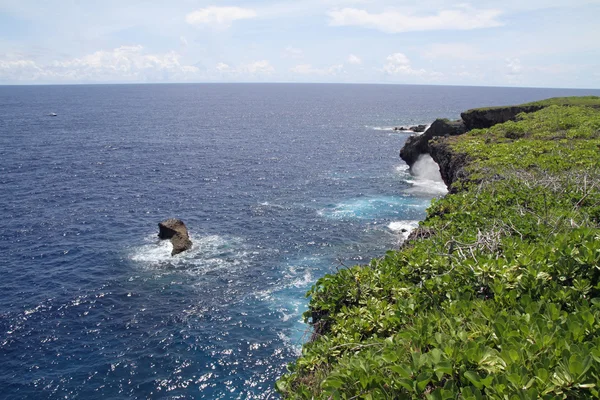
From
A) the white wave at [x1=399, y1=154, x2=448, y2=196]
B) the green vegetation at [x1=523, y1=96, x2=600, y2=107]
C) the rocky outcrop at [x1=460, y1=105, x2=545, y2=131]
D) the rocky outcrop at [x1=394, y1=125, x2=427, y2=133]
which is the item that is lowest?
the white wave at [x1=399, y1=154, x2=448, y2=196]

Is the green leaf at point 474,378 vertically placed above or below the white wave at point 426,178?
above

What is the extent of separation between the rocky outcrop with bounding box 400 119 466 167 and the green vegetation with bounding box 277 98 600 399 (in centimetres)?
6241

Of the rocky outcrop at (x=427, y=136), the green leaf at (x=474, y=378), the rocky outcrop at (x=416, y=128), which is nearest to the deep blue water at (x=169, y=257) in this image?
the rocky outcrop at (x=427, y=136)

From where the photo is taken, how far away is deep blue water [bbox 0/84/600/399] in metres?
28.1

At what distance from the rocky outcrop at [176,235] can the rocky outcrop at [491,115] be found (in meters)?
46.8

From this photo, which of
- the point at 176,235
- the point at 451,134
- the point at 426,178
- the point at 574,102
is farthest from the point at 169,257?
the point at 574,102

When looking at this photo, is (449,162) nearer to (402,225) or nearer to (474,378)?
(402,225)

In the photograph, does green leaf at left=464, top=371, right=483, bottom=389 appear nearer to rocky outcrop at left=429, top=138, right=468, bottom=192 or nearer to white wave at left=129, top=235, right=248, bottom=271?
rocky outcrop at left=429, top=138, right=468, bottom=192

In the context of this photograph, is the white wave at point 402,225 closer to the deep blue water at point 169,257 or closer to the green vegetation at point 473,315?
the deep blue water at point 169,257

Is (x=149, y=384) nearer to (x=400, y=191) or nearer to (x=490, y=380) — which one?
(x=490, y=380)

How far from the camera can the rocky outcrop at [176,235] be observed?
45.1 meters

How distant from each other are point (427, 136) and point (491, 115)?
1508cm

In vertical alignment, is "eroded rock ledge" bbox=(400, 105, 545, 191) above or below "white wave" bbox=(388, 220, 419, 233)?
above

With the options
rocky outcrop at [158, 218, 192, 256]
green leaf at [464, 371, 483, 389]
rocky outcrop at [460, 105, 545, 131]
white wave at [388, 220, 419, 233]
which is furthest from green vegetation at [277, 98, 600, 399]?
rocky outcrop at [460, 105, 545, 131]
